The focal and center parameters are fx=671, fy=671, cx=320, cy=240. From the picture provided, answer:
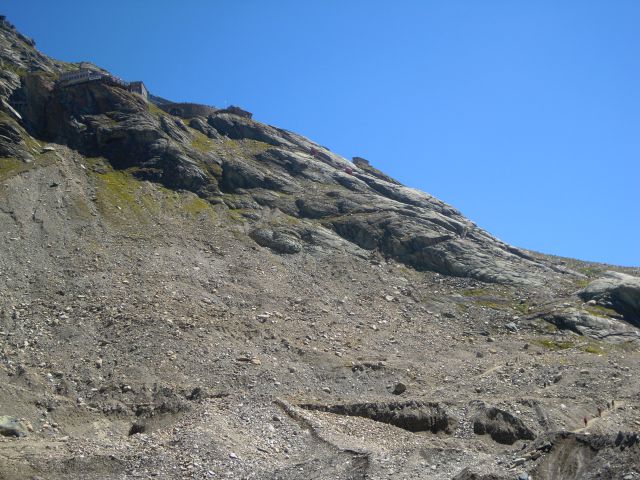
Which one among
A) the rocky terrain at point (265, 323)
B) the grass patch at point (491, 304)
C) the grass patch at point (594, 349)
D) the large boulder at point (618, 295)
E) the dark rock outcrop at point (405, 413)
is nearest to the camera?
the rocky terrain at point (265, 323)

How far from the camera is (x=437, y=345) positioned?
54938 mm

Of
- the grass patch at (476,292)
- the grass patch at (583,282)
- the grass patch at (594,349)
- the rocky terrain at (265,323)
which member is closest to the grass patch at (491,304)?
the rocky terrain at (265,323)

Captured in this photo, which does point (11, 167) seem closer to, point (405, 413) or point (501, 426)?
point (405, 413)

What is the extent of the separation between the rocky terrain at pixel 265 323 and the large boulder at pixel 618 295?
0.21 metres

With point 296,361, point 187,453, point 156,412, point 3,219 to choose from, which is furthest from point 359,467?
point 3,219

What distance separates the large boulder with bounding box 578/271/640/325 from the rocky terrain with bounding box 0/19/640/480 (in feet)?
0.68

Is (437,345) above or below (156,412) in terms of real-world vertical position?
above

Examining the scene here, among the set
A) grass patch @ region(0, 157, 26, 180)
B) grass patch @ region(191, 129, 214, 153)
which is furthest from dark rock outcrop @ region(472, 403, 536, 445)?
grass patch @ region(191, 129, 214, 153)

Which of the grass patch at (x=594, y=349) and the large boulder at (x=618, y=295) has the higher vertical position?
the large boulder at (x=618, y=295)

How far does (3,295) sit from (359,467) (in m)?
29.0

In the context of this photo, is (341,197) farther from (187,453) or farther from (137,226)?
(187,453)

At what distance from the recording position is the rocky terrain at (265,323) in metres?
31.9

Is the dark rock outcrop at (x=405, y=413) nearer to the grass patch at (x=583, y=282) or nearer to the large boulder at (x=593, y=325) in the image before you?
the large boulder at (x=593, y=325)

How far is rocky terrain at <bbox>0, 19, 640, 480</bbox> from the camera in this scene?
31.9 metres
